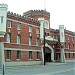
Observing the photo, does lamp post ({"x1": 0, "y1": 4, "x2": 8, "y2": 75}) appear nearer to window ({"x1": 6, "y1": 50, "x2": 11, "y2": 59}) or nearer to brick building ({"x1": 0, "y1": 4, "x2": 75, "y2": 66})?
brick building ({"x1": 0, "y1": 4, "x2": 75, "y2": 66})

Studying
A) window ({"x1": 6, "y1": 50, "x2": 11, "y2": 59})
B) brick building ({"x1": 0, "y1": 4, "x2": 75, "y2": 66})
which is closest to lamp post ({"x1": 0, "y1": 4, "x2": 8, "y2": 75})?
brick building ({"x1": 0, "y1": 4, "x2": 75, "y2": 66})

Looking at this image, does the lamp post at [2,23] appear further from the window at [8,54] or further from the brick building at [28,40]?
the window at [8,54]

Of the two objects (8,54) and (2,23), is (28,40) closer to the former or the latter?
(8,54)

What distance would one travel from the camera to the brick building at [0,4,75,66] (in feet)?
154

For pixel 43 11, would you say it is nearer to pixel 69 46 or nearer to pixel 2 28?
pixel 69 46

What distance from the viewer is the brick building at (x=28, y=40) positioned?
154ft

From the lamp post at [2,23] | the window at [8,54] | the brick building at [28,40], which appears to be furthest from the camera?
the brick building at [28,40]

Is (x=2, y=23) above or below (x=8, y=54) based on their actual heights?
above

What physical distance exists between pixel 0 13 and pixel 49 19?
2488cm

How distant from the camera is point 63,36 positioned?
2731 inches

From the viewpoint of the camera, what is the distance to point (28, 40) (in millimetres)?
52969

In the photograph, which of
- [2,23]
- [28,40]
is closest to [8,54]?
[2,23]

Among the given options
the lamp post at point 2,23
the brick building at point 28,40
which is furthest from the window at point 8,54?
the lamp post at point 2,23

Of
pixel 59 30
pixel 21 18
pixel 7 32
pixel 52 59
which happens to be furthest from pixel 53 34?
pixel 7 32
